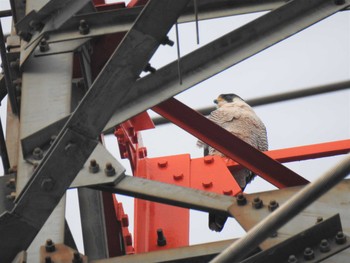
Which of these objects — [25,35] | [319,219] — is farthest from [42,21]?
[319,219]

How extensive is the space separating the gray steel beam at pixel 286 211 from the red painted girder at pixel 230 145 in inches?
88.7

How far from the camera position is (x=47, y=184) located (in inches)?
201

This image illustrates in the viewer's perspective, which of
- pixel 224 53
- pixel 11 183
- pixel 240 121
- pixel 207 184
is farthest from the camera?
pixel 240 121

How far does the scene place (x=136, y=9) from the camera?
6.51m

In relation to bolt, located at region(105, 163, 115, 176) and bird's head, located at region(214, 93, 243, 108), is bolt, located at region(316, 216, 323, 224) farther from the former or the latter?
bird's head, located at region(214, 93, 243, 108)

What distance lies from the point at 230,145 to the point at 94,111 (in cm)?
180

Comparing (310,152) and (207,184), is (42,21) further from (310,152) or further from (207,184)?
(310,152)

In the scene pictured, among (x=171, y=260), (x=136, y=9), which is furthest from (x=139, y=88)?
(x=171, y=260)

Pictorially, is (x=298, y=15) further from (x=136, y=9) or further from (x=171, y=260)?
(x=171, y=260)

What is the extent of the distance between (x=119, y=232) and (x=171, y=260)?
1643mm

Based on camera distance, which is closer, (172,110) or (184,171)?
(172,110)

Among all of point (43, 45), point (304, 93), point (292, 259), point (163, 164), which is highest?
point (304, 93)

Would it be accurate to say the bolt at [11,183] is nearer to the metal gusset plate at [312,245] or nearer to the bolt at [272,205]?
the bolt at [272,205]

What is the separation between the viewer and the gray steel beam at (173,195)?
5660 millimetres
